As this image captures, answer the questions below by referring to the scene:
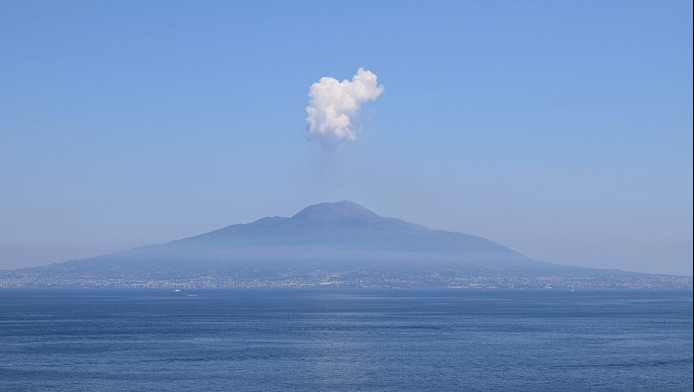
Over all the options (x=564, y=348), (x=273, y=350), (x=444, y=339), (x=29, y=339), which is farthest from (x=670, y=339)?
(x=29, y=339)

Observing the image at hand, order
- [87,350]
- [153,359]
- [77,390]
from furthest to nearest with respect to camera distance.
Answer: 1. [87,350]
2. [153,359]
3. [77,390]

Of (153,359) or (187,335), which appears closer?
(153,359)

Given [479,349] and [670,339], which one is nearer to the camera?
[479,349]

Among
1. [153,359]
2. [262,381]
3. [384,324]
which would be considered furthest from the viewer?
[384,324]

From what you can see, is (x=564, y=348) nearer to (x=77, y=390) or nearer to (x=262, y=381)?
(x=262, y=381)

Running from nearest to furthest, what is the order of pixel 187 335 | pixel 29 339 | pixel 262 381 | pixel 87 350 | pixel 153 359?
pixel 262 381 → pixel 153 359 → pixel 87 350 → pixel 29 339 → pixel 187 335

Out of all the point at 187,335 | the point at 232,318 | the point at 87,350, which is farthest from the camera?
the point at 232,318

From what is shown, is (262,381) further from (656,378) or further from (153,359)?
(656,378)

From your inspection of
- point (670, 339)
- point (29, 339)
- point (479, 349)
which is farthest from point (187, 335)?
point (670, 339)

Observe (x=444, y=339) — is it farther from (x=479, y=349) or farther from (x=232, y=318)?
(x=232, y=318)
